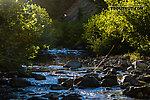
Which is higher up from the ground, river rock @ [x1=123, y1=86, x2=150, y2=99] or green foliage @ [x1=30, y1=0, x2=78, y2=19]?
green foliage @ [x1=30, y1=0, x2=78, y2=19]

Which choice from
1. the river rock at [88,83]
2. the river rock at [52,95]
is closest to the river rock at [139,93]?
the river rock at [88,83]

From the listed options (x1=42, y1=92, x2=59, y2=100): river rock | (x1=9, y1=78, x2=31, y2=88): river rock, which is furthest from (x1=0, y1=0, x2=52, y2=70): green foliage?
(x1=42, y1=92, x2=59, y2=100): river rock

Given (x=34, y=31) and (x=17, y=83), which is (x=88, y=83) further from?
(x=34, y=31)

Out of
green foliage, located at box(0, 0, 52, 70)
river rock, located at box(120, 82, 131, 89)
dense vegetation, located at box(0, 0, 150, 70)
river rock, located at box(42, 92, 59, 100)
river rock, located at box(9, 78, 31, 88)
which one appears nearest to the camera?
river rock, located at box(42, 92, 59, 100)

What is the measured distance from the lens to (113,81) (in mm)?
10023

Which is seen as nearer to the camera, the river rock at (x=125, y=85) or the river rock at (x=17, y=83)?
the river rock at (x=125, y=85)

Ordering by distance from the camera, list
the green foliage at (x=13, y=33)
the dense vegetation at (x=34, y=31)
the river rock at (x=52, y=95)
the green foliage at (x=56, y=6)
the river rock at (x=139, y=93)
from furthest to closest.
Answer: the green foliage at (x=56, y=6)
the dense vegetation at (x=34, y=31)
the green foliage at (x=13, y=33)
the river rock at (x=52, y=95)
the river rock at (x=139, y=93)

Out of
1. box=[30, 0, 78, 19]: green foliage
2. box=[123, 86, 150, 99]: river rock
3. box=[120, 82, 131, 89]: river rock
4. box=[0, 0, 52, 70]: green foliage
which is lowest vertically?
box=[123, 86, 150, 99]: river rock

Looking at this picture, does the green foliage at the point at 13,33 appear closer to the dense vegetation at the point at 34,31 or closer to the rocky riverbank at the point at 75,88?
the dense vegetation at the point at 34,31

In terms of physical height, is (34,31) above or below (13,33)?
above

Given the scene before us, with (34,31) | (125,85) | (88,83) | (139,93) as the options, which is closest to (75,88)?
(88,83)

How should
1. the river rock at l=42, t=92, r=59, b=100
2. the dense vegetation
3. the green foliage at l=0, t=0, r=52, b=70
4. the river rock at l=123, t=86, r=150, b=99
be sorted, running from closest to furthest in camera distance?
the river rock at l=123, t=86, r=150, b=99
the river rock at l=42, t=92, r=59, b=100
the green foliage at l=0, t=0, r=52, b=70
the dense vegetation

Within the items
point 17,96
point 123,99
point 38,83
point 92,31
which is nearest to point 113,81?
point 123,99

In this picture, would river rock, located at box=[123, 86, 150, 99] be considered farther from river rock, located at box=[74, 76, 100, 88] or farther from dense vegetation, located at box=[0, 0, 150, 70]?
A: dense vegetation, located at box=[0, 0, 150, 70]
